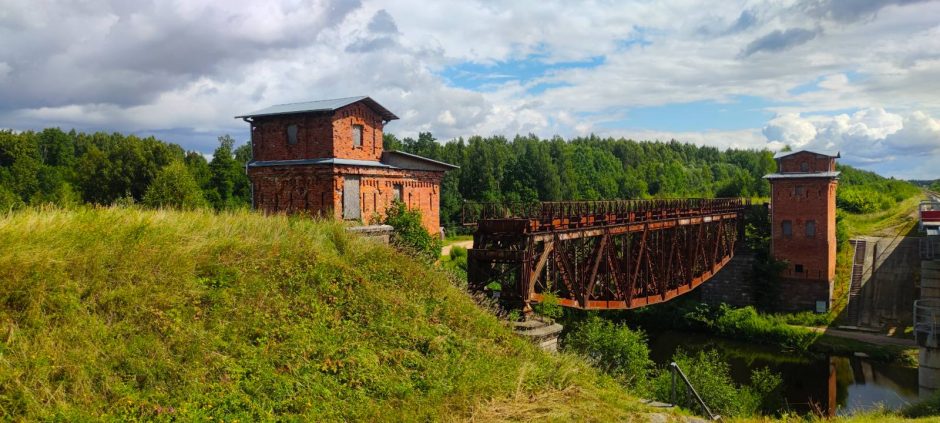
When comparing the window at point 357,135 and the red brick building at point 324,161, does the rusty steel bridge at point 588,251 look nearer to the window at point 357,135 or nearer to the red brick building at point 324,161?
the red brick building at point 324,161

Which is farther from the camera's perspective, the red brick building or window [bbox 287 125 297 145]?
window [bbox 287 125 297 145]

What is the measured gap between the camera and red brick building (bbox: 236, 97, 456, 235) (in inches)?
927

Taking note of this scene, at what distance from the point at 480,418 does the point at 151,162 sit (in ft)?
153

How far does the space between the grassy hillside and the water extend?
64.5 feet

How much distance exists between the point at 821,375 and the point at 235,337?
30.1m

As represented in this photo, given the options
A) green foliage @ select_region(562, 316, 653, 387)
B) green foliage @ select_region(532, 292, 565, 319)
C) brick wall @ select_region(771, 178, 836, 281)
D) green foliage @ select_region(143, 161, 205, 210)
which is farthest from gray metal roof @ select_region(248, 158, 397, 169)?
brick wall @ select_region(771, 178, 836, 281)

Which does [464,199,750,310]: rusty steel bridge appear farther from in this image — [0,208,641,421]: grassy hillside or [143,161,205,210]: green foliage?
[143,161,205,210]: green foliage

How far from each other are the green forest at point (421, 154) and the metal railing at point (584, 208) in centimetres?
1536

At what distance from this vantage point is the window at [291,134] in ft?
80.4

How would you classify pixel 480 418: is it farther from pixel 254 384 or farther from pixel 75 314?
pixel 75 314

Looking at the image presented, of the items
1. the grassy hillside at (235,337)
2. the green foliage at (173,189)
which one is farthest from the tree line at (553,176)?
the grassy hillside at (235,337)

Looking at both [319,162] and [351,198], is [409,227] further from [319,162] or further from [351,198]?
[319,162]

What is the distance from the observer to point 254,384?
7.99m

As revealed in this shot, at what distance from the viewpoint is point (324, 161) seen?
23312mm
